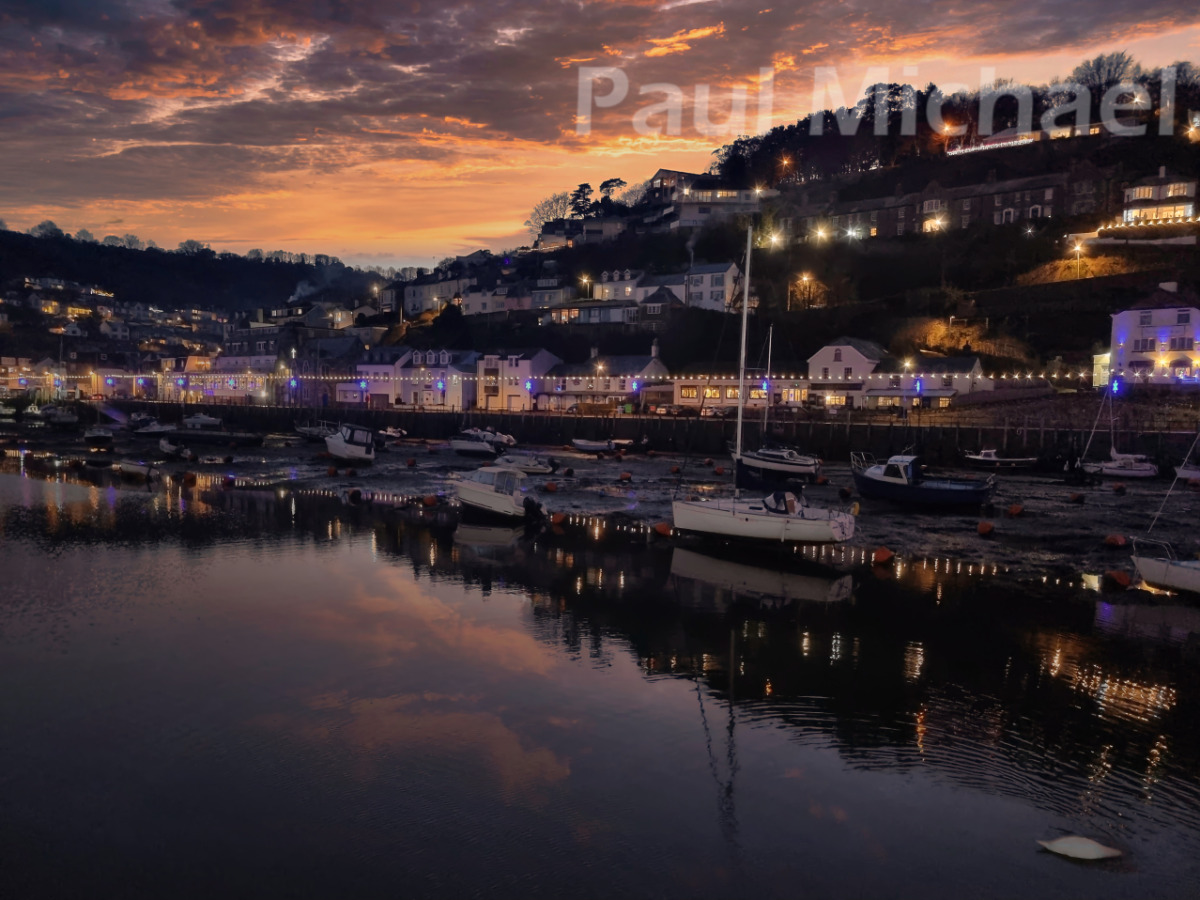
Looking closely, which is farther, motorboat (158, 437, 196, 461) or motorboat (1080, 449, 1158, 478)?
motorboat (158, 437, 196, 461)

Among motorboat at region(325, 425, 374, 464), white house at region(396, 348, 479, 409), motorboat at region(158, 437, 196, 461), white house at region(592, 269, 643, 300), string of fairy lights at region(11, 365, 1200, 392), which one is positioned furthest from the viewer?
white house at region(592, 269, 643, 300)

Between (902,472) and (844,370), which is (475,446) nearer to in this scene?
(902,472)

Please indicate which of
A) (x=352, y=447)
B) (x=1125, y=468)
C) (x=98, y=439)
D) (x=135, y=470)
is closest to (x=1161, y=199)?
(x=1125, y=468)

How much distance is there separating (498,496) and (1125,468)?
4050 centimetres

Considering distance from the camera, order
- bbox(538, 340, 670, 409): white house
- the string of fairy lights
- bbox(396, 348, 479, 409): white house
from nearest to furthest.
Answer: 1. the string of fairy lights
2. bbox(538, 340, 670, 409): white house
3. bbox(396, 348, 479, 409): white house

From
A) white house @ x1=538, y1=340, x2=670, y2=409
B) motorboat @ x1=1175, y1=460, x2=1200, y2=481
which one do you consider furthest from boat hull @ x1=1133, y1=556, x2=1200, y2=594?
white house @ x1=538, y1=340, x2=670, y2=409

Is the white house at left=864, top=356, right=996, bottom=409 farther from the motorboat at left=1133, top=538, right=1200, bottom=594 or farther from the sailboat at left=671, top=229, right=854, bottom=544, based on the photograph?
the motorboat at left=1133, top=538, right=1200, bottom=594

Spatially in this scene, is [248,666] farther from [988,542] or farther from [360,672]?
[988,542]

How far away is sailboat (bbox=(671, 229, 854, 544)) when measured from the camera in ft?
91.1

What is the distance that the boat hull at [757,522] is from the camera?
91.0ft

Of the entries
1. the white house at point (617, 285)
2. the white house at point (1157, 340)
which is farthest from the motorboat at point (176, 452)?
the white house at point (1157, 340)

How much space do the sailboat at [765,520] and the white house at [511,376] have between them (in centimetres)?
6514

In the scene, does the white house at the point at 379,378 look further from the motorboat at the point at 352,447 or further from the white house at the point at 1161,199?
the white house at the point at 1161,199

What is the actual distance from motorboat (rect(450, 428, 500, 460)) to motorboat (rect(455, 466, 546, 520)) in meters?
28.3
